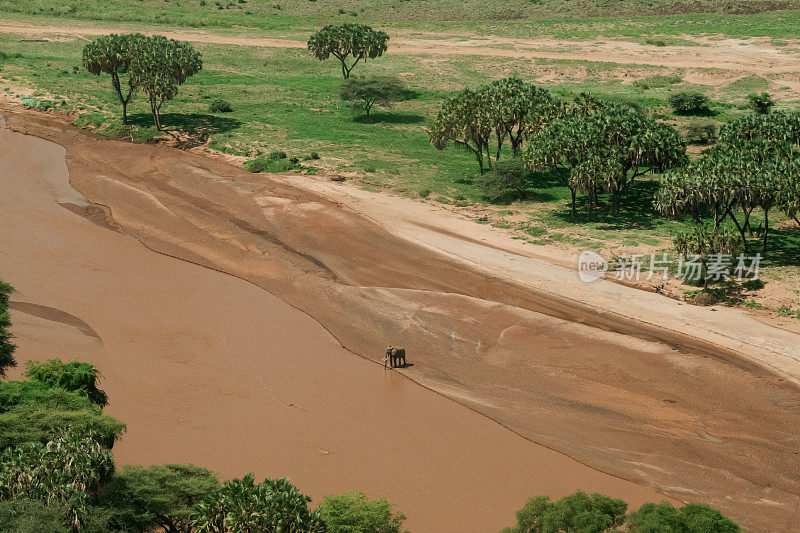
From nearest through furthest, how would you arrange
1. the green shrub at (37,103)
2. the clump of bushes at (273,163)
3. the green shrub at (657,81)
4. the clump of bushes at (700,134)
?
1. the clump of bushes at (273,163)
2. the clump of bushes at (700,134)
3. the green shrub at (37,103)
4. the green shrub at (657,81)

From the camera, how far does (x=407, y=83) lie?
94.8 metres

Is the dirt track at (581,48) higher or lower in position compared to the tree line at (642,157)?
higher

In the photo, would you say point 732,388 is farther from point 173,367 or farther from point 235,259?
point 235,259

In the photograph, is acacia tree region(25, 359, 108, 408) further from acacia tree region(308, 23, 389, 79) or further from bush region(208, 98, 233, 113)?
acacia tree region(308, 23, 389, 79)

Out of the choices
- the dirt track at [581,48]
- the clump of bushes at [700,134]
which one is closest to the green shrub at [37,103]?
the dirt track at [581,48]

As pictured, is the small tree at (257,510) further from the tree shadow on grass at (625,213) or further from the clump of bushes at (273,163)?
the clump of bushes at (273,163)

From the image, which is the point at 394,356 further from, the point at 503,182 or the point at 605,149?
the point at 503,182

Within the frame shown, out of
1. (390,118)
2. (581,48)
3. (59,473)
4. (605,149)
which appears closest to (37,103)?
(390,118)

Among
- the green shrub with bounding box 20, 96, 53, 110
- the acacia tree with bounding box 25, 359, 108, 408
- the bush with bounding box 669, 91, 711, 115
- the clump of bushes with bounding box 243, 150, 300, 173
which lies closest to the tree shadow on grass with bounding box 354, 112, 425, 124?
the clump of bushes with bounding box 243, 150, 300, 173

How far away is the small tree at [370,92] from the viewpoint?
8134cm

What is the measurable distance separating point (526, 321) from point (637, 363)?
669cm

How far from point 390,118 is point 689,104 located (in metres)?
29.4

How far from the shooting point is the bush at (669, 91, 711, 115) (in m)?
78.9

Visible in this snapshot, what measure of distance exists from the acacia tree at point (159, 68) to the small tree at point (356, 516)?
5728 centimetres
